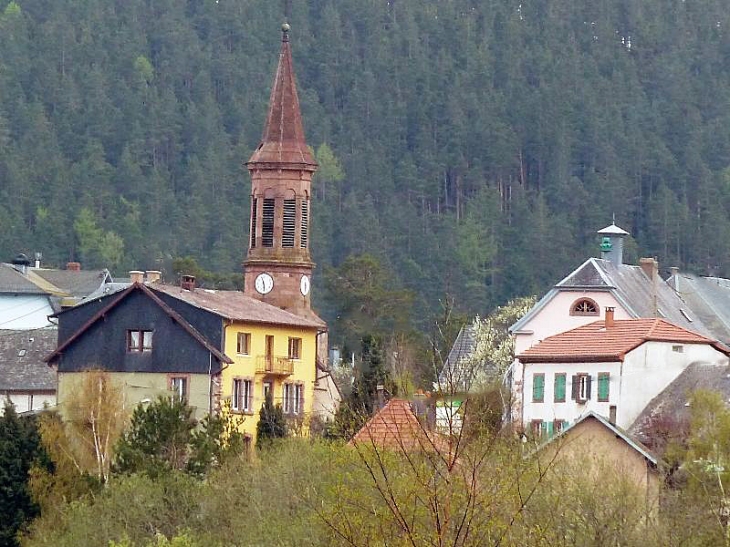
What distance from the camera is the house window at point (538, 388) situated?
6375 cm

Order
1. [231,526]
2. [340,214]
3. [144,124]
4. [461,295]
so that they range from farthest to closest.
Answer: [144,124] → [340,214] → [461,295] → [231,526]

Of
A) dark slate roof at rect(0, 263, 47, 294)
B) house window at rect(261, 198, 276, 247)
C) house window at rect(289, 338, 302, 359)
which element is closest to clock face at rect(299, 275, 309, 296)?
house window at rect(261, 198, 276, 247)

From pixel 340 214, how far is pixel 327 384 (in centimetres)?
10245

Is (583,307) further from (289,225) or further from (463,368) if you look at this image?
(463,368)

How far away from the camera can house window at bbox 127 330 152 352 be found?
238 feet

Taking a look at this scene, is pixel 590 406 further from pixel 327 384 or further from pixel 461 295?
pixel 461 295

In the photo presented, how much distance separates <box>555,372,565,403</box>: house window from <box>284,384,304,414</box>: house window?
13.1 meters

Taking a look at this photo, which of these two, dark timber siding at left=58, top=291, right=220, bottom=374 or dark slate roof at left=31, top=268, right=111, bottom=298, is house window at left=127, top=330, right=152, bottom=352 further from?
dark slate roof at left=31, top=268, right=111, bottom=298

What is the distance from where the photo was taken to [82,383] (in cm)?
6875

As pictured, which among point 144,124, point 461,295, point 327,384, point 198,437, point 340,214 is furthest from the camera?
point 144,124

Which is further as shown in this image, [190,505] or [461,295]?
[461,295]

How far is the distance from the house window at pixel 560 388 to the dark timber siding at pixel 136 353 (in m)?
11.7

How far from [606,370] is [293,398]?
16.1m

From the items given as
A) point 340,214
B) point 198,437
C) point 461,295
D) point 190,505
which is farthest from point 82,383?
point 340,214
